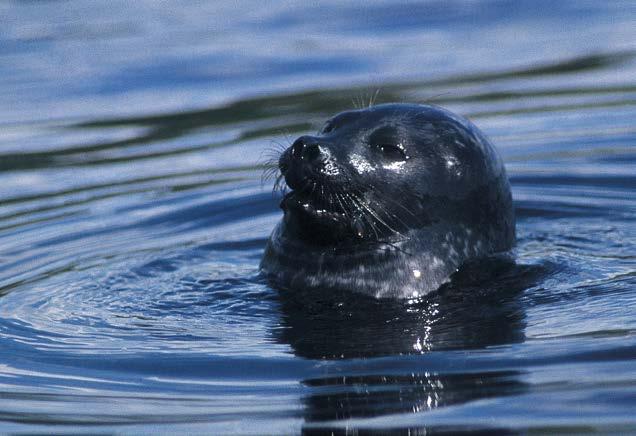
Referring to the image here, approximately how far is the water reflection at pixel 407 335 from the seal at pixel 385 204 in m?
0.13

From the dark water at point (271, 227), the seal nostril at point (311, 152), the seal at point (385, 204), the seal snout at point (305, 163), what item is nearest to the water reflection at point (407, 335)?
the dark water at point (271, 227)

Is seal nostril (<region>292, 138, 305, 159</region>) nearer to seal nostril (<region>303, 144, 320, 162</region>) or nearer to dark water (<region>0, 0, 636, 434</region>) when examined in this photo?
seal nostril (<region>303, 144, 320, 162</region>)

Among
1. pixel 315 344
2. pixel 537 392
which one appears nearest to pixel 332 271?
pixel 315 344

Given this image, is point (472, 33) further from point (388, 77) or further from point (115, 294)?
point (115, 294)

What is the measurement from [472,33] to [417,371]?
1116cm

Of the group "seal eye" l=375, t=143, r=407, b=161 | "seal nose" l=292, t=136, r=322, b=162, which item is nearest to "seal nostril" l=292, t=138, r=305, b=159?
"seal nose" l=292, t=136, r=322, b=162

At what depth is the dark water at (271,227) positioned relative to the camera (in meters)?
6.18

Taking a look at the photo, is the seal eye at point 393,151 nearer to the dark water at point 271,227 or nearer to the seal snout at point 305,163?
the seal snout at point 305,163

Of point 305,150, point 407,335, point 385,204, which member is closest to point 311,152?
point 305,150

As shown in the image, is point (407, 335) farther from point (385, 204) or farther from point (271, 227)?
point (271, 227)

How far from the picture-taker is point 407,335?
7.02 meters

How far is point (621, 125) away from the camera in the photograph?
11883 millimetres

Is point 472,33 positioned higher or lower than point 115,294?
higher

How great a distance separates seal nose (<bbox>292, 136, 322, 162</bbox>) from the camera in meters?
7.51
